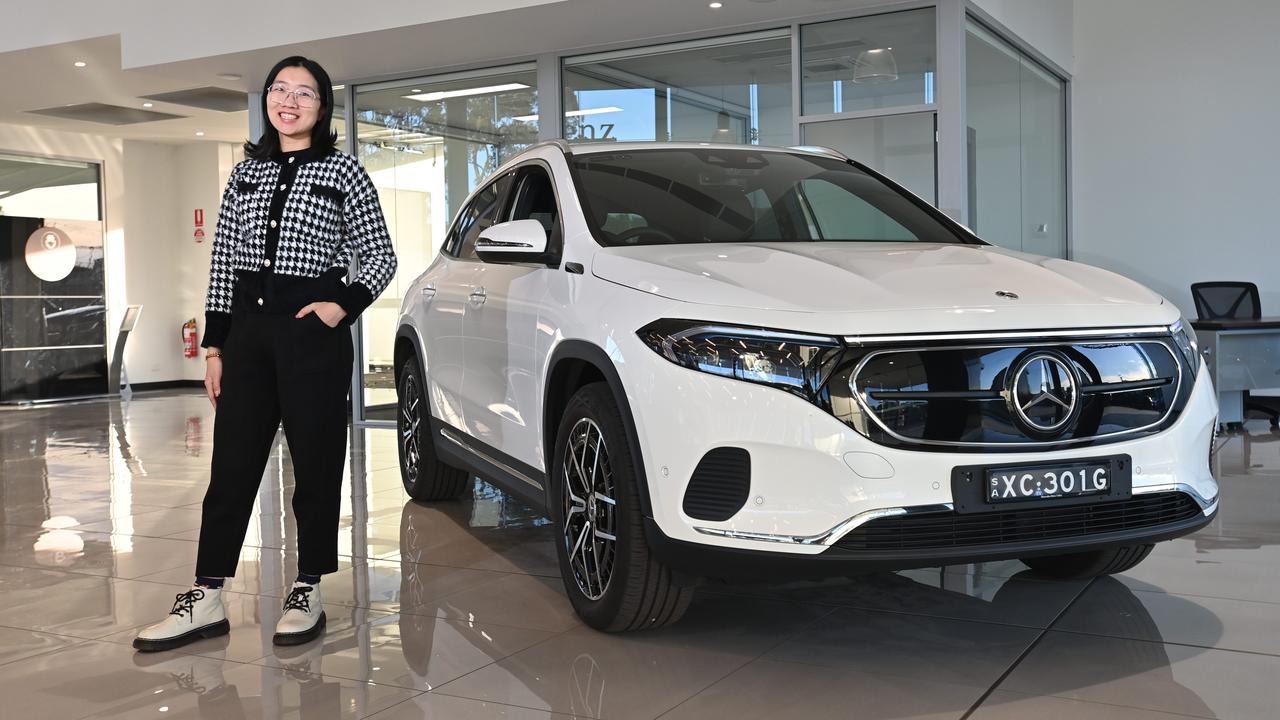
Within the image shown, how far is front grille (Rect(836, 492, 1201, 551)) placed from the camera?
278cm

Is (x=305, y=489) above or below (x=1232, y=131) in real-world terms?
below

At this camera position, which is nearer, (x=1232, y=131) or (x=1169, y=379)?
(x=1169, y=379)

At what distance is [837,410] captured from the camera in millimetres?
2771

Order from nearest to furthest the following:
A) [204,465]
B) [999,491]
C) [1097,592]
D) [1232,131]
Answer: [999,491]
[1097,592]
[204,465]
[1232,131]

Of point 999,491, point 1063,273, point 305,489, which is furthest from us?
point 305,489

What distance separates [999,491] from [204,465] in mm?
6497

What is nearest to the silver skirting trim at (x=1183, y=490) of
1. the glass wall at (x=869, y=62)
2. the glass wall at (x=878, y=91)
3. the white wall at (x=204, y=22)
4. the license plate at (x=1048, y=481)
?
the license plate at (x=1048, y=481)

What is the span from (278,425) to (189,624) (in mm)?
653

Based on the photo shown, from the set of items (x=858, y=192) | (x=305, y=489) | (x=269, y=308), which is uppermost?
(x=858, y=192)

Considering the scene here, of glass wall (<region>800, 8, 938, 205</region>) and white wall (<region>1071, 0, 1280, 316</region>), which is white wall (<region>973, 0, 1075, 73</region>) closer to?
white wall (<region>1071, 0, 1280, 316</region>)

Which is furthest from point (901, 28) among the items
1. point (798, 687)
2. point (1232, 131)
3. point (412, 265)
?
point (798, 687)

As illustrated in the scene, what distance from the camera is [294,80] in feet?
11.4

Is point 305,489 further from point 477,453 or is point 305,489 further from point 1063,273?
point 1063,273

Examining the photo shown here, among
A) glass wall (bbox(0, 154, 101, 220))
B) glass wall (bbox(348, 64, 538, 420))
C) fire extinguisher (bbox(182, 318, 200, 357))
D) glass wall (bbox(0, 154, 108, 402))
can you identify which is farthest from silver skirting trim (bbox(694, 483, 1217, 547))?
fire extinguisher (bbox(182, 318, 200, 357))
